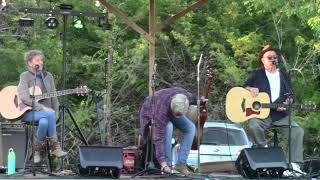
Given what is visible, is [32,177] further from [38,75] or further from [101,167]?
[38,75]

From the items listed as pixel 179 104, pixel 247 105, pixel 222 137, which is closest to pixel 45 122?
pixel 179 104

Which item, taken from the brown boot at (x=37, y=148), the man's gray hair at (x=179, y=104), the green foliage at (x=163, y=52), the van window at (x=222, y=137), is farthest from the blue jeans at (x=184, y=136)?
the green foliage at (x=163, y=52)

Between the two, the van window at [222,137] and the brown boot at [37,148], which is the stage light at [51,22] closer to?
the brown boot at [37,148]

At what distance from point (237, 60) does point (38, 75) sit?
861 centimetres

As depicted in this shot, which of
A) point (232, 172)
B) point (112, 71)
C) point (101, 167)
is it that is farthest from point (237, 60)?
point (101, 167)

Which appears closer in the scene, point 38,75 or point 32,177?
point 32,177

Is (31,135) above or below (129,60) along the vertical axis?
below

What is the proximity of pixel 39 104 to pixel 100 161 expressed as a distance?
1.14m

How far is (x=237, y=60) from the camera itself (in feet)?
49.4

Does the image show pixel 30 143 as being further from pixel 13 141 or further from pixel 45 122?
pixel 45 122

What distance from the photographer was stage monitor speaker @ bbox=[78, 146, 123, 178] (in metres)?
6.22

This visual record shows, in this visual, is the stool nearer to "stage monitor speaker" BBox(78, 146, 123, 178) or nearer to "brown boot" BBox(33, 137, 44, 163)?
"brown boot" BBox(33, 137, 44, 163)

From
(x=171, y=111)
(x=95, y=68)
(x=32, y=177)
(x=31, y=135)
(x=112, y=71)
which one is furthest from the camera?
(x=95, y=68)

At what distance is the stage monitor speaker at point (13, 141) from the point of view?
23.4 feet
